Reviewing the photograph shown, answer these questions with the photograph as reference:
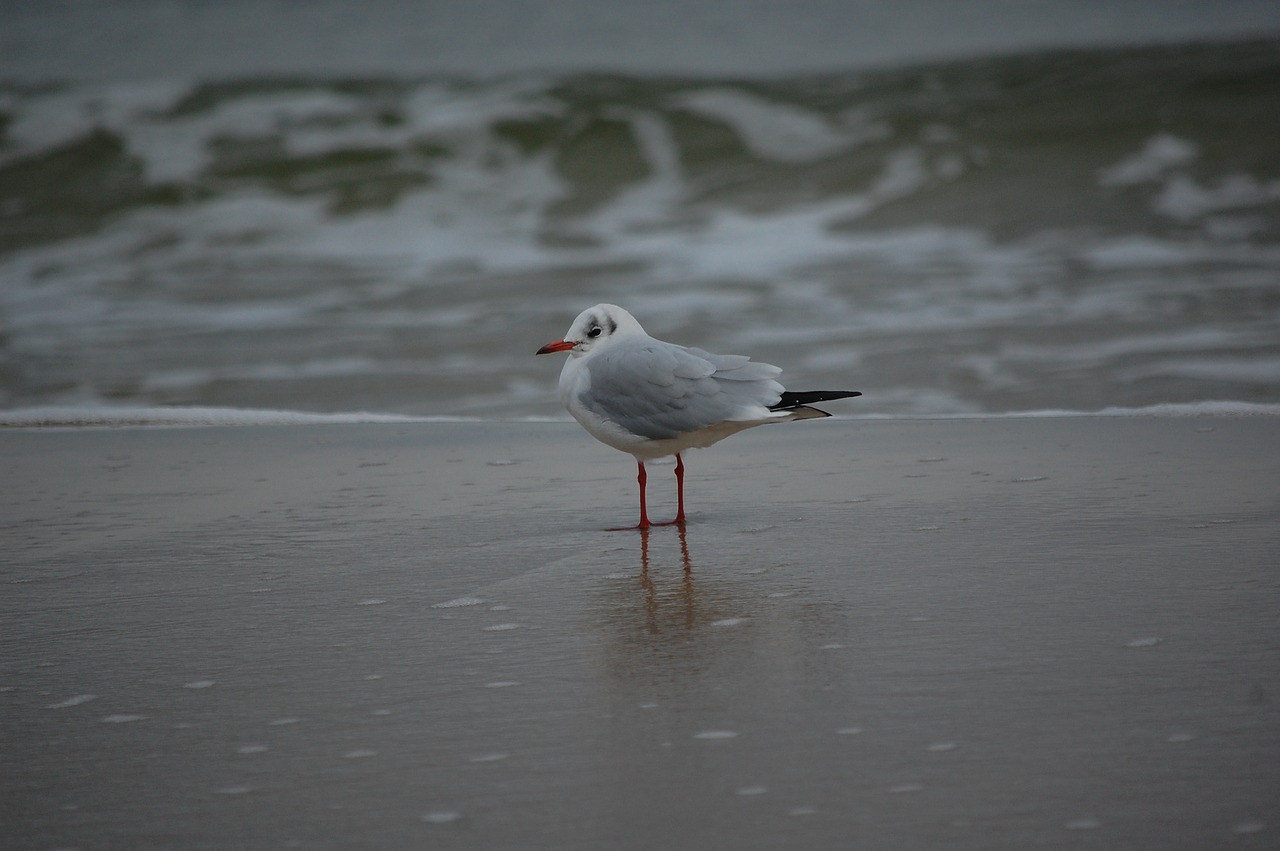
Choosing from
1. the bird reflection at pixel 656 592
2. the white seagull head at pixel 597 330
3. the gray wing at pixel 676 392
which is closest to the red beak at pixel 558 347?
the white seagull head at pixel 597 330

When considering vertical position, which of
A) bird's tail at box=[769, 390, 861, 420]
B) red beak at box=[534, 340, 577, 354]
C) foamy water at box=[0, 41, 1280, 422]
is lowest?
bird's tail at box=[769, 390, 861, 420]

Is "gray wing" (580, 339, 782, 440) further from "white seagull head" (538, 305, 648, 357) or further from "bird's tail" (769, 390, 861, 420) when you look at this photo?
"white seagull head" (538, 305, 648, 357)

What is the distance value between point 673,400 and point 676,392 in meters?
0.02

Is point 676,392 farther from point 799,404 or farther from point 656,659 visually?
Answer: point 656,659

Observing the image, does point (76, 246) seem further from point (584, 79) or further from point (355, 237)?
point (584, 79)

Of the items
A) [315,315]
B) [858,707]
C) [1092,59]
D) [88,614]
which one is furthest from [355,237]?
[858,707]

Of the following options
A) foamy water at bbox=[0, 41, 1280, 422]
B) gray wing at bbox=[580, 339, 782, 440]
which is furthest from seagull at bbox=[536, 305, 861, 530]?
foamy water at bbox=[0, 41, 1280, 422]

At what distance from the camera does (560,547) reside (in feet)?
11.6

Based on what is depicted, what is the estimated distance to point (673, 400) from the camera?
382 cm

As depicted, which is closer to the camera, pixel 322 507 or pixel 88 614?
pixel 88 614

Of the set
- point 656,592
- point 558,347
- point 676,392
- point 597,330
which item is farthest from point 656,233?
point 656,592

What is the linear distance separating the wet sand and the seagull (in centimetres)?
27

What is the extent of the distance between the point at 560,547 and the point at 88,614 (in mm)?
1154

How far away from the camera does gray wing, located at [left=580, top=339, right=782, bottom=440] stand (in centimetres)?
380
